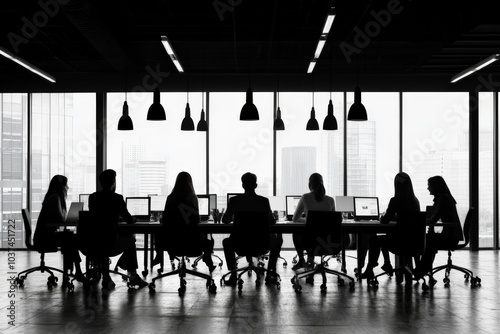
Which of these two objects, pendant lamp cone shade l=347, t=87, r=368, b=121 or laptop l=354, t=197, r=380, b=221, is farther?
laptop l=354, t=197, r=380, b=221

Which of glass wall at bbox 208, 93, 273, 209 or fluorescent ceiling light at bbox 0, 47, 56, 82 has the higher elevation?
fluorescent ceiling light at bbox 0, 47, 56, 82

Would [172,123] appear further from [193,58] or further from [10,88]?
[10,88]

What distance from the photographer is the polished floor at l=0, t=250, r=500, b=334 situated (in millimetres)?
Result: 4723

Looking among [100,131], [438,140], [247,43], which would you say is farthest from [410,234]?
[100,131]

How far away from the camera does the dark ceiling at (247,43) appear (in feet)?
24.4

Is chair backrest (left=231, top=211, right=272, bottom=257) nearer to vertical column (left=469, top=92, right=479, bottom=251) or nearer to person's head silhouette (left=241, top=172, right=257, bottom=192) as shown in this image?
person's head silhouette (left=241, top=172, right=257, bottom=192)

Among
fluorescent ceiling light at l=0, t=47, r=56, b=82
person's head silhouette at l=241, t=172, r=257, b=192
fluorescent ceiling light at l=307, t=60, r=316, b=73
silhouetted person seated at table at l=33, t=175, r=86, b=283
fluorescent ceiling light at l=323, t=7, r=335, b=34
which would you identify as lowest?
silhouetted person seated at table at l=33, t=175, r=86, b=283

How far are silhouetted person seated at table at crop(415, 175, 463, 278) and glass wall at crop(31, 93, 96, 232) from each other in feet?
23.0

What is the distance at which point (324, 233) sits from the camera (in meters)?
6.52

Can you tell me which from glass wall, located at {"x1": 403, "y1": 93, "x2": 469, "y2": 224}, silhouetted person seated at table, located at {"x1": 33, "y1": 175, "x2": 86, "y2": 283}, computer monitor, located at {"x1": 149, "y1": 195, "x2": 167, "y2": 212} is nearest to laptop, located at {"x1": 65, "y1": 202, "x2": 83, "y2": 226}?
silhouetted person seated at table, located at {"x1": 33, "y1": 175, "x2": 86, "y2": 283}

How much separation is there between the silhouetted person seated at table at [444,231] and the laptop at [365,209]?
3.93 feet

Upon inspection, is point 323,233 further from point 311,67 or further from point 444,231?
point 311,67

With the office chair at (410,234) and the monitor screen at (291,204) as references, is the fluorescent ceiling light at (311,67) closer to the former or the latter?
the monitor screen at (291,204)

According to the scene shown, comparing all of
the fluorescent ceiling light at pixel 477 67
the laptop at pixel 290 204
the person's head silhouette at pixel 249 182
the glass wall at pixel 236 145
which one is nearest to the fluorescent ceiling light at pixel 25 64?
the glass wall at pixel 236 145
